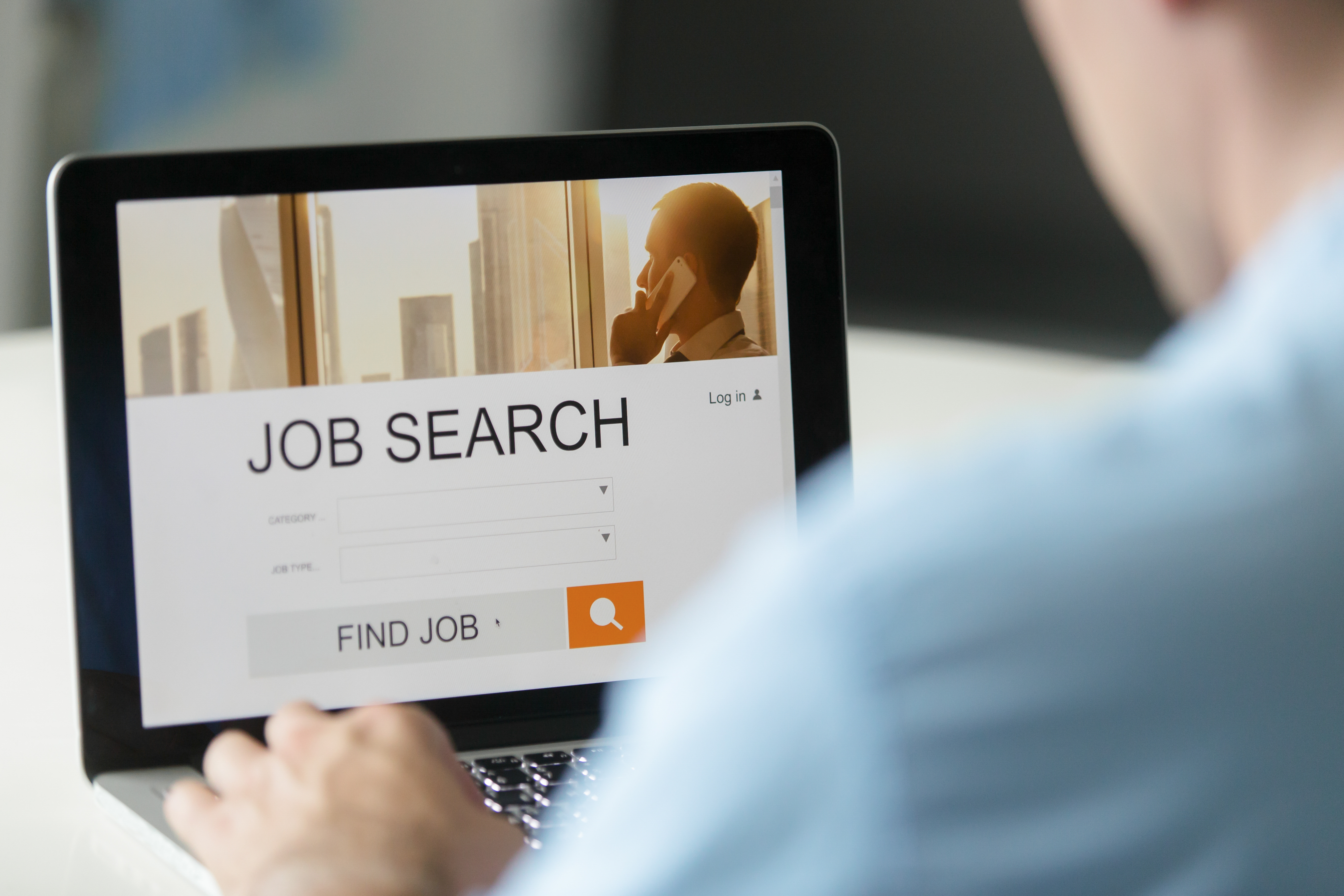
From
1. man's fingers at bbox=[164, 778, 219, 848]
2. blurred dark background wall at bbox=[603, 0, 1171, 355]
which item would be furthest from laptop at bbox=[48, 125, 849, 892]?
blurred dark background wall at bbox=[603, 0, 1171, 355]

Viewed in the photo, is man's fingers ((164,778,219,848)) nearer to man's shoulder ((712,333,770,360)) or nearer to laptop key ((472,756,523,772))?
laptop key ((472,756,523,772))

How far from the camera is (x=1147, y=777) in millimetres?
262

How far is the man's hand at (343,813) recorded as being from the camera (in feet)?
1.23

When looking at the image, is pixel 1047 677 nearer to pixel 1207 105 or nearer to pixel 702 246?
pixel 1207 105

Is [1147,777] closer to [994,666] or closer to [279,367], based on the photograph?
[994,666]

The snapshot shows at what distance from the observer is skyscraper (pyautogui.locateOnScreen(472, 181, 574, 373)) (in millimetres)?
664

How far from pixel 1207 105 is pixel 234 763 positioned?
403 millimetres

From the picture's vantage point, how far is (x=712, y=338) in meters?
0.68

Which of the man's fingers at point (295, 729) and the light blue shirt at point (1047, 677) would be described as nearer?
the light blue shirt at point (1047, 677)

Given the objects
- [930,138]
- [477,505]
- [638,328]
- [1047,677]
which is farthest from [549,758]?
[930,138]

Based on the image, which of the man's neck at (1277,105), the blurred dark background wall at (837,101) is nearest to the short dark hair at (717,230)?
the man's neck at (1277,105)

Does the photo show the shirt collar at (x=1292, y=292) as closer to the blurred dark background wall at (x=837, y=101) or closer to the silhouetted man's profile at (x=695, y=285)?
the silhouetted man's profile at (x=695, y=285)

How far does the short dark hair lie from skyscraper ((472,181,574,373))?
0.21 ft

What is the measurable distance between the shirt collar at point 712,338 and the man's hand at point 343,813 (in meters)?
0.30
